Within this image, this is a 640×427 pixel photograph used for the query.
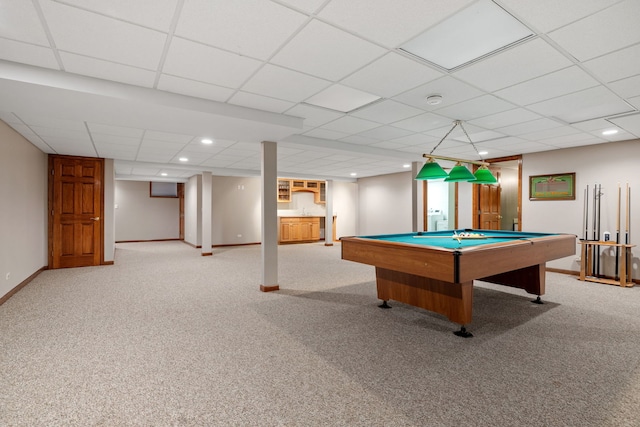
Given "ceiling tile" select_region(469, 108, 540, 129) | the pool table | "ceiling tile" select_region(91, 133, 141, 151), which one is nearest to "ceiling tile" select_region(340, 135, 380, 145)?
"ceiling tile" select_region(469, 108, 540, 129)

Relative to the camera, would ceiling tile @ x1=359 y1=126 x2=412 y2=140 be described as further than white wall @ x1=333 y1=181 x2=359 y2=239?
No

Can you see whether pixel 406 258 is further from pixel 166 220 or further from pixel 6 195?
pixel 166 220

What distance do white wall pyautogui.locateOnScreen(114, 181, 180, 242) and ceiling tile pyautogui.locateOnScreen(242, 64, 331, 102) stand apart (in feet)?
33.2

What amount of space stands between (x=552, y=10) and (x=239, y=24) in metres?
1.94

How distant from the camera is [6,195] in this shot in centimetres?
416

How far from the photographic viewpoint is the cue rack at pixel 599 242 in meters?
5.16

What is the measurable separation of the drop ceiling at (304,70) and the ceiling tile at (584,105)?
0.8 inches

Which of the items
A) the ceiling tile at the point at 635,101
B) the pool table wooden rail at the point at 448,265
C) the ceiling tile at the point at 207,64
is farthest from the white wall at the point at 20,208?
the ceiling tile at the point at 635,101

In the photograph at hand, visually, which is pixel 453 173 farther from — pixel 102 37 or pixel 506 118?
pixel 102 37

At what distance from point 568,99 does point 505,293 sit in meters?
2.61

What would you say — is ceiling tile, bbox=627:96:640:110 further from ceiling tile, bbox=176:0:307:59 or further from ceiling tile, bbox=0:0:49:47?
ceiling tile, bbox=0:0:49:47

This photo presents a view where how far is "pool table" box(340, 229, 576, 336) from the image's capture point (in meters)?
2.71

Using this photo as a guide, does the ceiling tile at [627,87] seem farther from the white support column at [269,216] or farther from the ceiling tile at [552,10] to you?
the white support column at [269,216]

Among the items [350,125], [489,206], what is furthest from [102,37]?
[489,206]
